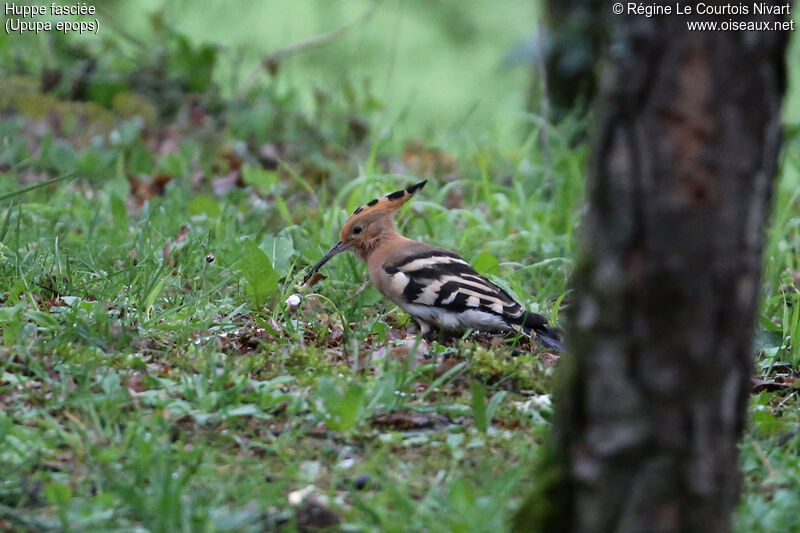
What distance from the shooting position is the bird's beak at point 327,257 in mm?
4812

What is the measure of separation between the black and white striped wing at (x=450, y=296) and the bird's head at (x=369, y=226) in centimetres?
43

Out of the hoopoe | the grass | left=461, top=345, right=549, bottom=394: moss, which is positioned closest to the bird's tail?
the hoopoe

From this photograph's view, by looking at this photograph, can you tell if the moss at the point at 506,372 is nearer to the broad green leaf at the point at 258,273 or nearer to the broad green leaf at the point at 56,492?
the broad green leaf at the point at 258,273

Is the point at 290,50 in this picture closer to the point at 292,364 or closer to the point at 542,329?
the point at 542,329

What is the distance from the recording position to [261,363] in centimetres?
365

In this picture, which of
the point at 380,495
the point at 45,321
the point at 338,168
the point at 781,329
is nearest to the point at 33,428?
the point at 45,321

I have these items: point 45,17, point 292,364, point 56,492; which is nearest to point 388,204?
point 292,364

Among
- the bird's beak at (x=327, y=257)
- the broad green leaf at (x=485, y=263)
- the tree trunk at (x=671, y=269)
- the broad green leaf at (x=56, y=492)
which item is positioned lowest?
the broad green leaf at (x=56, y=492)

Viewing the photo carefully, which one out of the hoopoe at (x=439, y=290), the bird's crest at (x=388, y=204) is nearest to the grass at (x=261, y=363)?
the hoopoe at (x=439, y=290)

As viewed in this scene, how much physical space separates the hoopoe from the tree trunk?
83.0 inches

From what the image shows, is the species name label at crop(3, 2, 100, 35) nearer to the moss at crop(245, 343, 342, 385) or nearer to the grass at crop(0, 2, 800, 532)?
the grass at crop(0, 2, 800, 532)

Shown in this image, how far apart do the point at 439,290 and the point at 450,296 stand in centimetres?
6

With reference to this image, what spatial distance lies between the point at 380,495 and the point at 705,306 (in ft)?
3.63

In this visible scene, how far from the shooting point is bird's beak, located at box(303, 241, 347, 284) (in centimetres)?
481
